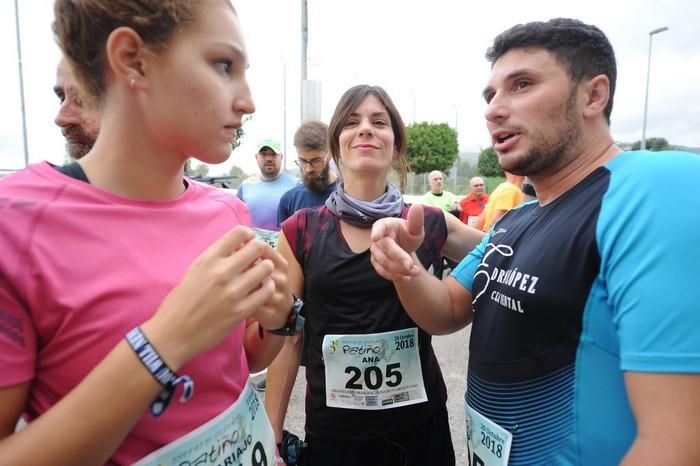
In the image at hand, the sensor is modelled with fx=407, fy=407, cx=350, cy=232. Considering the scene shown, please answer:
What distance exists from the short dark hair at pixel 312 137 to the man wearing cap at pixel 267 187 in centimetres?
90

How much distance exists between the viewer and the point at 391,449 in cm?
173

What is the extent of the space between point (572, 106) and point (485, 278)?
0.63m

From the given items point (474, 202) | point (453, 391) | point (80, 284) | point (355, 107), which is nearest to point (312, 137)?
point (355, 107)

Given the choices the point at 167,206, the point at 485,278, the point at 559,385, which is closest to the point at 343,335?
the point at 485,278

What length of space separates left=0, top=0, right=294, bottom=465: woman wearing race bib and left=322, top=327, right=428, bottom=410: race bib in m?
0.73

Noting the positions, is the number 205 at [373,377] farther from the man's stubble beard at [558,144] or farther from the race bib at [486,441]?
the man's stubble beard at [558,144]

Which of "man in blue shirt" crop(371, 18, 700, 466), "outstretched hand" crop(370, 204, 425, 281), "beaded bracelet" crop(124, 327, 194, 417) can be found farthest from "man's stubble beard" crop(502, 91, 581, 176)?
"beaded bracelet" crop(124, 327, 194, 417)

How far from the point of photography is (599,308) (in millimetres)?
1035

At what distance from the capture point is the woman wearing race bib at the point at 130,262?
28.2 inches

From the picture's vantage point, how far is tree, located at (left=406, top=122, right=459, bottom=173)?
3416 cm

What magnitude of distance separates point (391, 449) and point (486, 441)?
1.80ft

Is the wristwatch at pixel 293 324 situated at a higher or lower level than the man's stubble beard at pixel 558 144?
lower

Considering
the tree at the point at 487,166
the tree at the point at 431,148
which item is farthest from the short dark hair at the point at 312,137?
the tree at the point at 487,166

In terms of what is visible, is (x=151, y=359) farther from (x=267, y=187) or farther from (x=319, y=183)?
(x=267, y=187)
